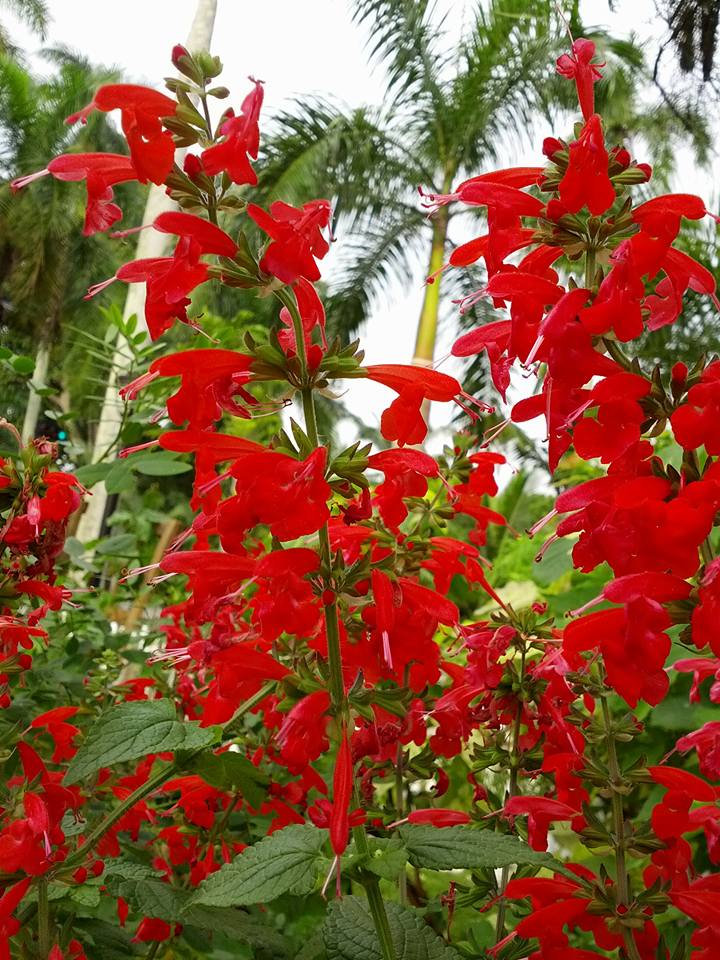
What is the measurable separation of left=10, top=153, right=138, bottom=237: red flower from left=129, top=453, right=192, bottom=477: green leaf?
55cm

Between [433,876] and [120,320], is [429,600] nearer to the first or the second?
[433,876]

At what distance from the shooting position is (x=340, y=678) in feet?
2.22

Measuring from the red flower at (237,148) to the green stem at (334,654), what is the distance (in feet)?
0.31

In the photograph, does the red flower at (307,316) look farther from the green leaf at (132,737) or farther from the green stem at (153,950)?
the green stem at (153,950)

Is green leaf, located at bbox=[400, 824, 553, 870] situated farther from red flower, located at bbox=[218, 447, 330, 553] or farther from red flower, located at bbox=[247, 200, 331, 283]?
red flower, located at bbox=[247, 200, 331, 283]

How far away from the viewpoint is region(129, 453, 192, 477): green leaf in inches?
50.9

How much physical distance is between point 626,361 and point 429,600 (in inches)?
10.5

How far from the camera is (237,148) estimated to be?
2.12 feet

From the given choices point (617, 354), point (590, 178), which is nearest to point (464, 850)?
point (617, 354)

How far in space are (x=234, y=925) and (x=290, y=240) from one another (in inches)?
23.4

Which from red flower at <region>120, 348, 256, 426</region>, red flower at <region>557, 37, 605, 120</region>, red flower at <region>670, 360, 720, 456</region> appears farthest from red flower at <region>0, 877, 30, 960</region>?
red flower at <region>557, 37, 605, 120</region>

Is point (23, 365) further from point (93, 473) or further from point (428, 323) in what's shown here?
point (428, 323)

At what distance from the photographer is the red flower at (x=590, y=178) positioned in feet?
2.08

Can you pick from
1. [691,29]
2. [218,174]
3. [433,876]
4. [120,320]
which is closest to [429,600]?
[218,174]
